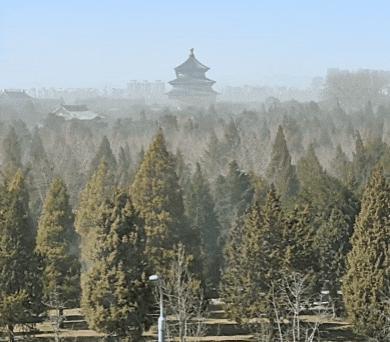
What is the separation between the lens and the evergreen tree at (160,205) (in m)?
23.3

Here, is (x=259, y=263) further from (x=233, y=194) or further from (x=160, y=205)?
(x=233, y=194)

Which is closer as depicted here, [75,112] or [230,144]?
[230,144]

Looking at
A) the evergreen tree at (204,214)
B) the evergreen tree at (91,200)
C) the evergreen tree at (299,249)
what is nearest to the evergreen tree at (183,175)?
the evergreen tree at (204,214)

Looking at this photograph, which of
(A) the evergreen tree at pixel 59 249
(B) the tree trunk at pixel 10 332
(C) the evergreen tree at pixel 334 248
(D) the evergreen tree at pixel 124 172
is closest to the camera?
(B) the tree trunk at pixel 10 332

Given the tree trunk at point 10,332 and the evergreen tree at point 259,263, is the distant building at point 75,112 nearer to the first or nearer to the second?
the evergreen tree at point 259,263

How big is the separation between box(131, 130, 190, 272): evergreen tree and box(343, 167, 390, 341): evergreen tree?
492cm

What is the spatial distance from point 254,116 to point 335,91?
36.0 m

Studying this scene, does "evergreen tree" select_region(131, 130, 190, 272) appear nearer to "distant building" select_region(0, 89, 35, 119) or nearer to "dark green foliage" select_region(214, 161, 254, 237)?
"dark green foliage" select_region(214, 161, 254, 237)

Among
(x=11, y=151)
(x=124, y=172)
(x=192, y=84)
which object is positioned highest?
(x=192, y=84)

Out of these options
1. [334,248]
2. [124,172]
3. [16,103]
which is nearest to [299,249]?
[334,248]

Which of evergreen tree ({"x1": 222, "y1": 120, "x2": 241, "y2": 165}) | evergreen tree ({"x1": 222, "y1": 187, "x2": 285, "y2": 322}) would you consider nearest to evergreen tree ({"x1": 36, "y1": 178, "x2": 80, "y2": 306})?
evergreen tree ({"x1": 222, "y1": 187, "x2": 285, "y2": 322})

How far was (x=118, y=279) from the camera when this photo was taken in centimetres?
2038

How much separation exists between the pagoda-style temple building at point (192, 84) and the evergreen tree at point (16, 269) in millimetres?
80940

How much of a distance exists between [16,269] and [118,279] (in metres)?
3.00
